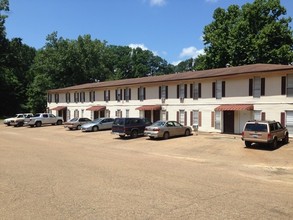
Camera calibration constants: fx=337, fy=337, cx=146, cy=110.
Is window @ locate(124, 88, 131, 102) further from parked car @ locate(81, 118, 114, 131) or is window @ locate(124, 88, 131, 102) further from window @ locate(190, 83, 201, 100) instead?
window @ locate(190, 83, 201, 100)

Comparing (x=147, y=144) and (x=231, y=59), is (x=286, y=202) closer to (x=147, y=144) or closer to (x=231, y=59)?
(x=147, y=144)

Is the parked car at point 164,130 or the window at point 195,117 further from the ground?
the window at point 195,117

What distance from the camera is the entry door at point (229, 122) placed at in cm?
2964

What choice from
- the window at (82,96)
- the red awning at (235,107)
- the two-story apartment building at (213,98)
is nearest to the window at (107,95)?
the two-story apartment building at (213,98)

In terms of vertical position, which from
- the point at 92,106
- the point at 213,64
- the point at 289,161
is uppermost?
the point at 213,64

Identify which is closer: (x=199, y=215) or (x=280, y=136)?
(x=199, y=215)

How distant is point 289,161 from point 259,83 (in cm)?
1169

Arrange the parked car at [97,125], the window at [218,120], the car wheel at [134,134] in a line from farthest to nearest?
the parked car at [97,125] < the window at [218,120] < the car wheel at [134,134]

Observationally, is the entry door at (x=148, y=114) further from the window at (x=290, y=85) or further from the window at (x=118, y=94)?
the window at (x=290, y=85)

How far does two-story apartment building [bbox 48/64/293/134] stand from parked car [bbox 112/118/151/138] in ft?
19.6

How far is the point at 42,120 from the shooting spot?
44938 mm

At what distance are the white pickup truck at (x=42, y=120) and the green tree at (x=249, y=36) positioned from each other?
904 inches

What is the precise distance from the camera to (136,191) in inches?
367

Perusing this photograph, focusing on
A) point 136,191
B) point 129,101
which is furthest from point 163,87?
point 136,191
